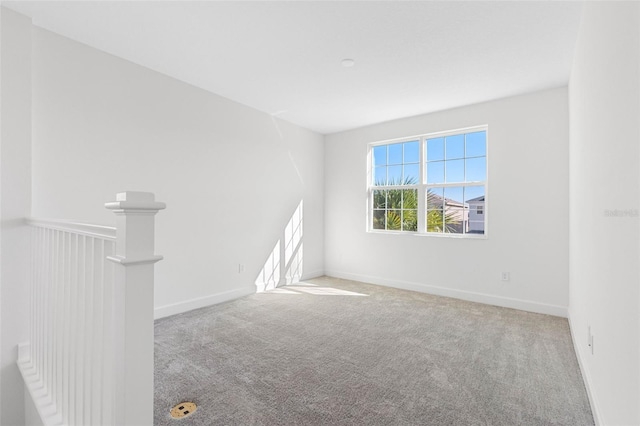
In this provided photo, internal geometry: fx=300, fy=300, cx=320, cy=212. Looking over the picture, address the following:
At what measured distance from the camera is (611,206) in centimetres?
139

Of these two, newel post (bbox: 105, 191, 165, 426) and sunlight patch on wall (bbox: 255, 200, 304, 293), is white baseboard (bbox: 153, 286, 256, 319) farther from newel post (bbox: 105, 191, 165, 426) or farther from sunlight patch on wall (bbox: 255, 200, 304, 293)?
newel post (bbox: 105, 191, 165, 426)

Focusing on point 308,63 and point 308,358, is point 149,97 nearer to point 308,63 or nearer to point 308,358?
point 308,63

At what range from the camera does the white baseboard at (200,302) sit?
3.19 m

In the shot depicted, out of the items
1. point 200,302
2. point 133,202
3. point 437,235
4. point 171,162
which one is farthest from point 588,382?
point 171,162

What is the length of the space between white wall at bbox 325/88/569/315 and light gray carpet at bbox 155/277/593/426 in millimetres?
391

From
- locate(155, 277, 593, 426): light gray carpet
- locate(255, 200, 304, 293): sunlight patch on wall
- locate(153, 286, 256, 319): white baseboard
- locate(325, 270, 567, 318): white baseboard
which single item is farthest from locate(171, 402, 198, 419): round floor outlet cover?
locate(325, 270, 567, 318): white baseboard

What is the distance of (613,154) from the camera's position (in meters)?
1.36

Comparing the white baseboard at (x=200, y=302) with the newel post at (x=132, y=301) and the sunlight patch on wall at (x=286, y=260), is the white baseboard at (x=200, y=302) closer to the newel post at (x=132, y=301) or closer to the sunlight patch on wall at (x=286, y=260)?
the sunlight patch on wall at (x=286, y=260)

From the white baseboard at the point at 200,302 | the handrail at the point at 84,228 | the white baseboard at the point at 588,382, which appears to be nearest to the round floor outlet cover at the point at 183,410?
the handrail at the point at 84,228

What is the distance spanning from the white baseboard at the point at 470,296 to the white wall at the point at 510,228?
0.5 inches

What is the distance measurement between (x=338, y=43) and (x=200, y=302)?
3.11m

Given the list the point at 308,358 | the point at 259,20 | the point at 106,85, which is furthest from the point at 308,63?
the point at 308,358

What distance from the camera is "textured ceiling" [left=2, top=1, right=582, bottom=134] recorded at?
2180 millimetres

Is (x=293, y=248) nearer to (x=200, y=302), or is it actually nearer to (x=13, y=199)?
(x=200, y=302)
